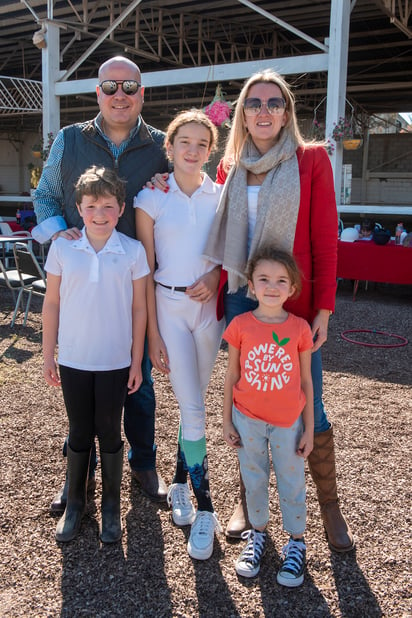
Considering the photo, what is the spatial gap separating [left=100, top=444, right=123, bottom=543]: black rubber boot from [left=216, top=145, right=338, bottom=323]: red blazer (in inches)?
38.1

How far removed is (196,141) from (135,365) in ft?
2.97

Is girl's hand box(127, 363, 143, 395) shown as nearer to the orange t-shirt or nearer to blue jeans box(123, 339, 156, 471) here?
blue jeans box(123, 339, 156, 471)

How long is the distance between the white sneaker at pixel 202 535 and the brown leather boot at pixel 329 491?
0.45 m

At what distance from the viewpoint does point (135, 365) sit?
230 cm

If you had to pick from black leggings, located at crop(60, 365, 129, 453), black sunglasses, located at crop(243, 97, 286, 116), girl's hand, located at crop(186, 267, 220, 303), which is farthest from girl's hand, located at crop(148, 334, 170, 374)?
black sunglasses, located at crop(243, 97, 286, 116)

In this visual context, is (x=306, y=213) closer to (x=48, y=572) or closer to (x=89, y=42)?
(x=48, y=572)

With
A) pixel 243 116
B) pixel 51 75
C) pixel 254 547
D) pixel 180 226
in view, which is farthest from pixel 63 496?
pixel 51 75

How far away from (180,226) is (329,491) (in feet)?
4.07

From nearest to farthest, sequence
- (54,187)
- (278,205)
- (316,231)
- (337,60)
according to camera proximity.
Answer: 1. (278,205)
2. (316,231)
3. (54,187)
4. (337,60)

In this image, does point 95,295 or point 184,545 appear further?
point 184,545

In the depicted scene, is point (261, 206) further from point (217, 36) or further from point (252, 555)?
point (217, 36)

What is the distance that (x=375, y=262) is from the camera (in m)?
7.43

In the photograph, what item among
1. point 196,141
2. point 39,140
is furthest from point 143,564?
point 39,140

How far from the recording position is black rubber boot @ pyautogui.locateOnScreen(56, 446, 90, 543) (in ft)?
7.74
